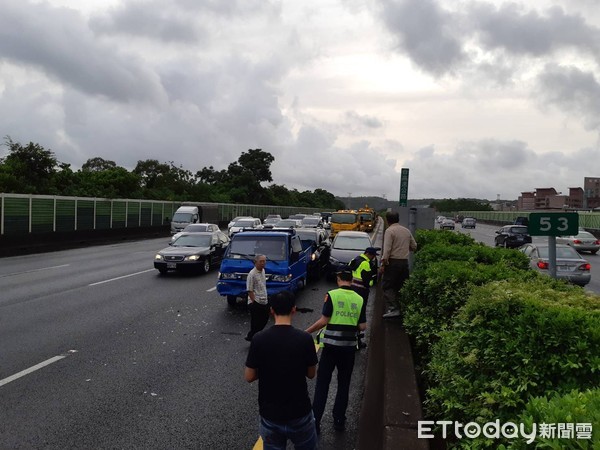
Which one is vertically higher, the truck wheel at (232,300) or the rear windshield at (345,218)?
the rear windshield at (345,218)

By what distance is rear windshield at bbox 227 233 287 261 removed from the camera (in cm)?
1297

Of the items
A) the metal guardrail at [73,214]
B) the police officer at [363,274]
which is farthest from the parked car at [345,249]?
the metal guardrail at [73,214]

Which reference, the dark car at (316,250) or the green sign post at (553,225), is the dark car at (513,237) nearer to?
the dark car at (316,250)

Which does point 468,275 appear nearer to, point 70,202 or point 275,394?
point 275,394

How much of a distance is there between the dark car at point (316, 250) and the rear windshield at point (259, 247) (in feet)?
11.4

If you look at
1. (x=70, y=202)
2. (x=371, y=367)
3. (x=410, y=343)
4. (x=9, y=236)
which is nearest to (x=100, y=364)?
(x=371, y=367)

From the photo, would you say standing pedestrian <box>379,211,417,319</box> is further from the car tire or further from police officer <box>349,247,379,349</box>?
the car tire

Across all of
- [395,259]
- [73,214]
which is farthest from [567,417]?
[73,214]

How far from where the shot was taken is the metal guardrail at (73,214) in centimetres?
2708

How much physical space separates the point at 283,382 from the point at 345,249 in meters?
13.7

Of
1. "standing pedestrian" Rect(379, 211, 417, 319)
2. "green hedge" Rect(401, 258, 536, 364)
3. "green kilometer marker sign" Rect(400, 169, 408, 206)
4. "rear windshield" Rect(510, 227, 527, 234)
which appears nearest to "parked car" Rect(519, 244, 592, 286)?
"green kilometer marker sign" Rect(400, 169, 408, 206)

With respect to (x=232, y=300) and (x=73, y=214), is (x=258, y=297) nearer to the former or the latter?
(x=232, y=300)

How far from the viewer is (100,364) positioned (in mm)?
7773

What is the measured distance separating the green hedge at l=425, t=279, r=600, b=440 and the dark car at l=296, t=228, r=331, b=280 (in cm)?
1220
